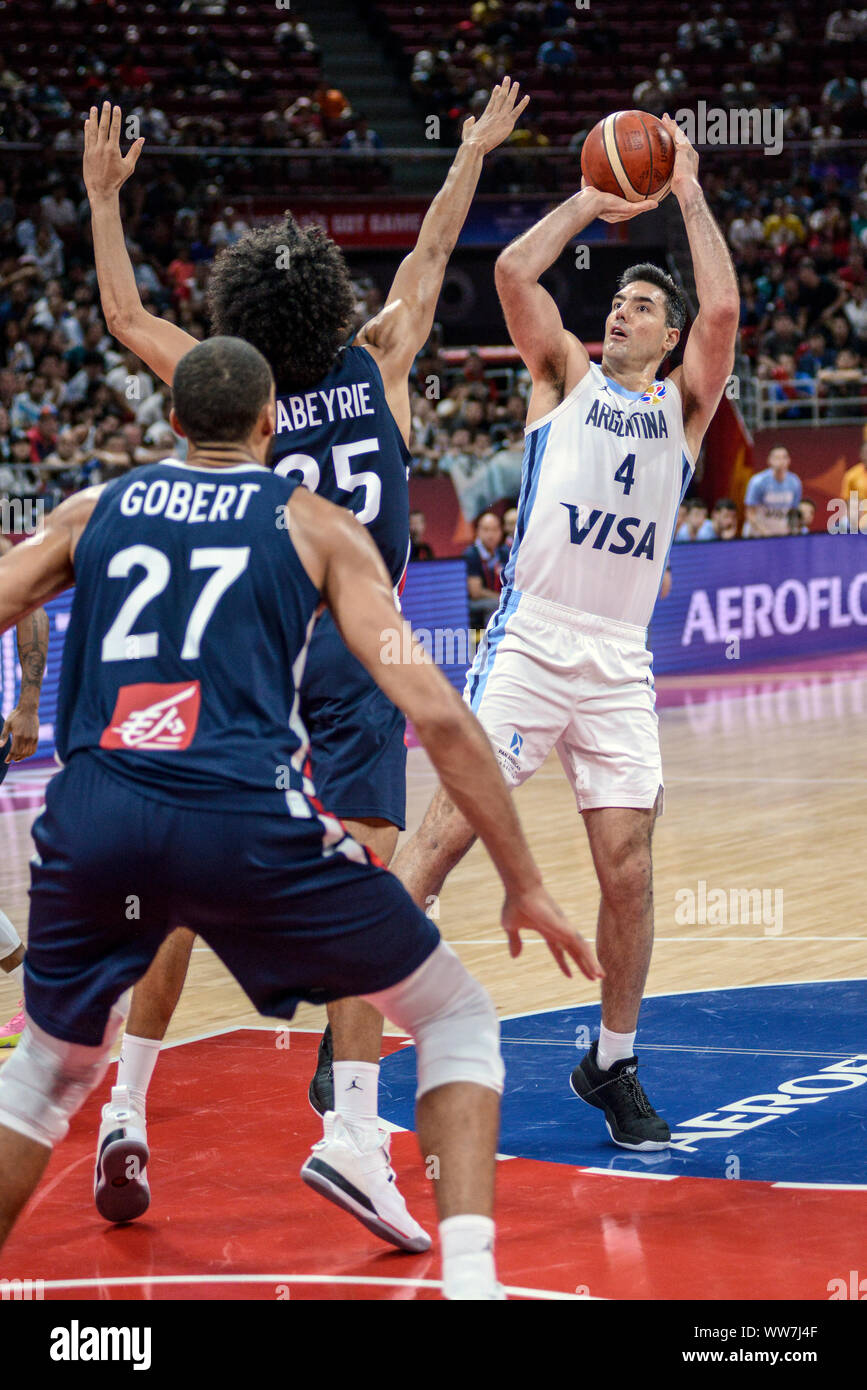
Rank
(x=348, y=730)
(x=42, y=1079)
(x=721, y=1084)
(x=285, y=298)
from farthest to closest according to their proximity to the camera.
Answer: (x=721, y=1084)
(x=348, y=730)
(x=285, y=298)
(x=42, y=1079)

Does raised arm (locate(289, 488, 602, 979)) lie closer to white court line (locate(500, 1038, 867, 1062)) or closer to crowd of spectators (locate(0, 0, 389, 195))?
white court line (locate(500, 1038, 867, 1062))

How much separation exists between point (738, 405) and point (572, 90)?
19.0ft

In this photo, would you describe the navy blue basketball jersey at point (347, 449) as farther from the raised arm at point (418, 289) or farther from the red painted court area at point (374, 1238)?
the red painted court area at point (374, 1238)

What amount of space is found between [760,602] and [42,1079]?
13.8 meters

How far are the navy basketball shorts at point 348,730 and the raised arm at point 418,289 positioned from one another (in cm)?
66

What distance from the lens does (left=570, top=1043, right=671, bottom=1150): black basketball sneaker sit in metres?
4.41

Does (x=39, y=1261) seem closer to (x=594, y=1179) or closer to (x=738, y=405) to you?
(x=594, y=1179)

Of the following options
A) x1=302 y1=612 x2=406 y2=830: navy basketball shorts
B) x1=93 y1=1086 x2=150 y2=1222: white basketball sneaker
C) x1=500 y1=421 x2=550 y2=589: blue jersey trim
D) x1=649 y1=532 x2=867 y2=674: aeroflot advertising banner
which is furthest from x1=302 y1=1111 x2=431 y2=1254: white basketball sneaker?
x1=649 y1=532 x2=867 y2=674: aeroflot advertising banner

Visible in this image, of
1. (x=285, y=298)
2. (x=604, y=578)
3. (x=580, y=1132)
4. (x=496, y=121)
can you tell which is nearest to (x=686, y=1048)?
(x=580, y=1132)

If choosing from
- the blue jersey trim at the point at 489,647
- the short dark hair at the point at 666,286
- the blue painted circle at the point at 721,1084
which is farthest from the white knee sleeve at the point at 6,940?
the short dark hair at the point at 666,286

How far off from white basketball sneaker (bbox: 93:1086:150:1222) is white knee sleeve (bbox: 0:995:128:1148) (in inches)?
38.8

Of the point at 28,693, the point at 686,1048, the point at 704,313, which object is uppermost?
the point at 704,313

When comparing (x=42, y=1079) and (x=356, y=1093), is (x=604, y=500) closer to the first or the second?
(x=356, y=1093)

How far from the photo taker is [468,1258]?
276cm
